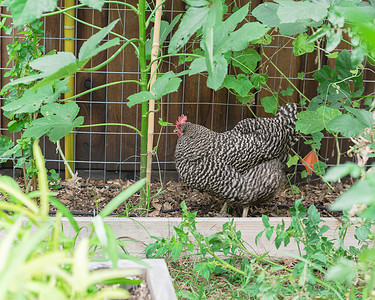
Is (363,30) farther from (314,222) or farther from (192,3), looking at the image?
(314,222)

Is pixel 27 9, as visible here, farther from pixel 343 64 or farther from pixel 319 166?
pixel 319 166

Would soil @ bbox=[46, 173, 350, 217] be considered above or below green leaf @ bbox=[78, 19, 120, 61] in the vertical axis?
below

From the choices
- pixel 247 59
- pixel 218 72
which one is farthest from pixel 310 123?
pixel 218 72

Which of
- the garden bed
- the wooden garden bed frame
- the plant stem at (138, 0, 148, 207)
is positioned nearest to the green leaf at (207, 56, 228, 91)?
the garden bed

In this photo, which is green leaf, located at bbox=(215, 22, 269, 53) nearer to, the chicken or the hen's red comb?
the chicken

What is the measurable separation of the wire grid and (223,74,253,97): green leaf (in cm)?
30

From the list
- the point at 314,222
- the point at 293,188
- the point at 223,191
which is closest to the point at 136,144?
the point at 223,191

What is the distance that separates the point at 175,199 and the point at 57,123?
103cm

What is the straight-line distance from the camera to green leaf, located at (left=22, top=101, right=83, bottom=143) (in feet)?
6.61

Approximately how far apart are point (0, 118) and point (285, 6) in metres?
2.06

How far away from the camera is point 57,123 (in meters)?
2.03

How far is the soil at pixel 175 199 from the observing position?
264 centimetres

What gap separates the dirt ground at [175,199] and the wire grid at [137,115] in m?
0.12

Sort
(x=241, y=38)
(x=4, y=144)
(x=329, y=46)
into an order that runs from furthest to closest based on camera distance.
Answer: (x=4, y=144) < (x=241, y=38) < (x=329, y=46)
